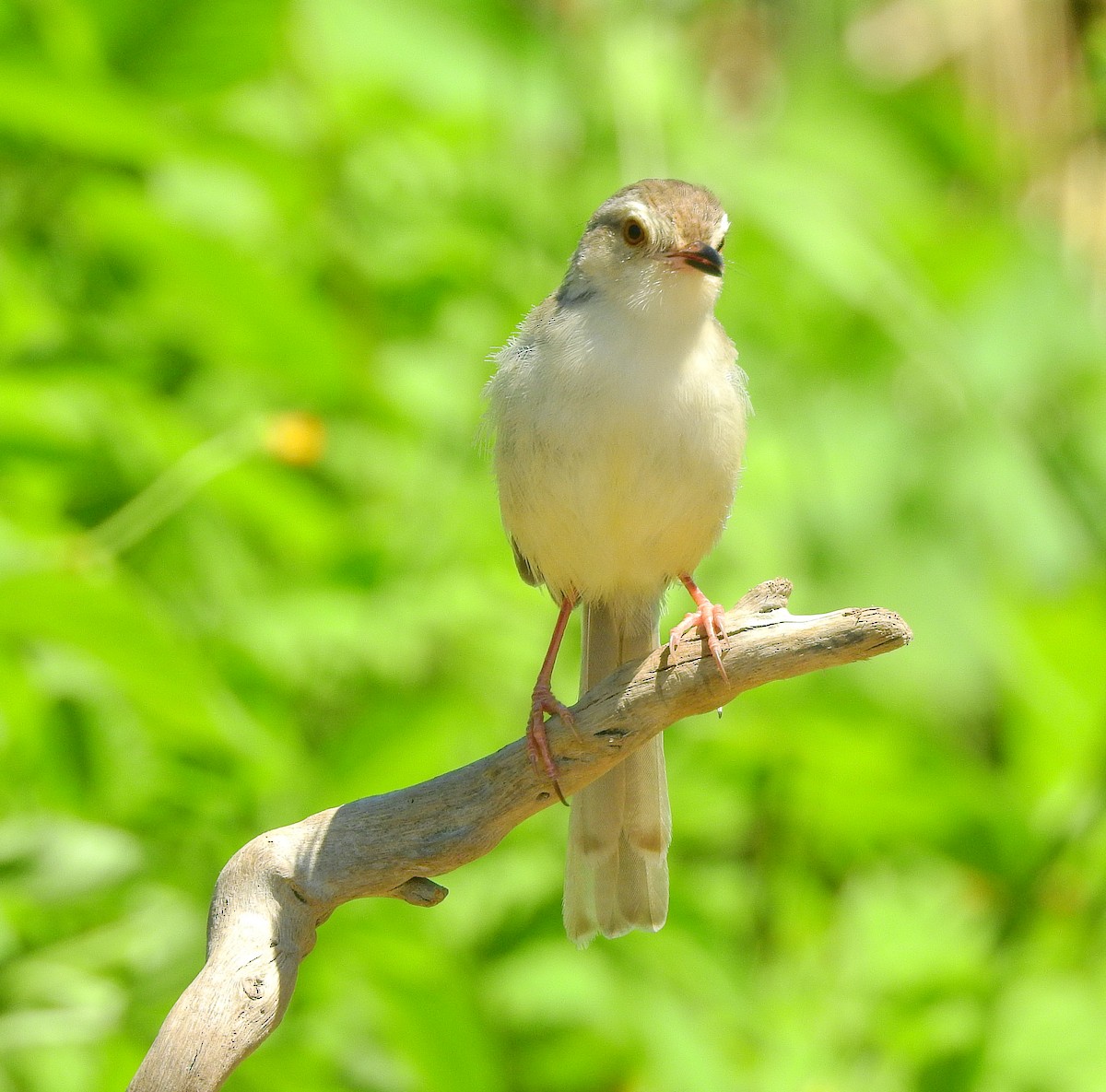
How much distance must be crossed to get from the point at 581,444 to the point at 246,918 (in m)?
1.45

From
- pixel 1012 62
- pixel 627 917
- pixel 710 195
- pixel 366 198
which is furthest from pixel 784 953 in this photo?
pixel 1012 62

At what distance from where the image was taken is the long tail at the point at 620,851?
377cm

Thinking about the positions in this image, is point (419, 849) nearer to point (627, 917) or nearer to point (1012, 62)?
point (627, 917)

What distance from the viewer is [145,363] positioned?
544 centimetres

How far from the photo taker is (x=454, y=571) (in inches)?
221

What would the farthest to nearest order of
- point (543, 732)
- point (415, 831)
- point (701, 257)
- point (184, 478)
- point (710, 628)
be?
point (184, 478) < point (701, 257) < point (543, 732) < point (710, 628) < point (415, 831)

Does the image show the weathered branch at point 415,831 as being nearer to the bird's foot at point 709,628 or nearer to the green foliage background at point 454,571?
the bird's foot at point 709,628

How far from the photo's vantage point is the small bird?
376cm

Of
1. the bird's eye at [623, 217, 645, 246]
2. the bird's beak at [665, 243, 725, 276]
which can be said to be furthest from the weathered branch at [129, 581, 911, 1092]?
the bird's eye at [623, 217, 645, 246]

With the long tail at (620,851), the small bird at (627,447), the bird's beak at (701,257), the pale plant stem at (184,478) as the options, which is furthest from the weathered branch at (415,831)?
the pale plant stem at (184,478)

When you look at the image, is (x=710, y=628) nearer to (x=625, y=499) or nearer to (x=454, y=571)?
(x=625, y=499)

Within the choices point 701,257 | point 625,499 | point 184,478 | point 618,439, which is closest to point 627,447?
point 618,439

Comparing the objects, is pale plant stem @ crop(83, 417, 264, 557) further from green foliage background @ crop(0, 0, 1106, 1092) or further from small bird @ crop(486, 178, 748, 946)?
small bird @ crop(486, 178, 748, 946)

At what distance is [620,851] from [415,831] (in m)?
0.82
